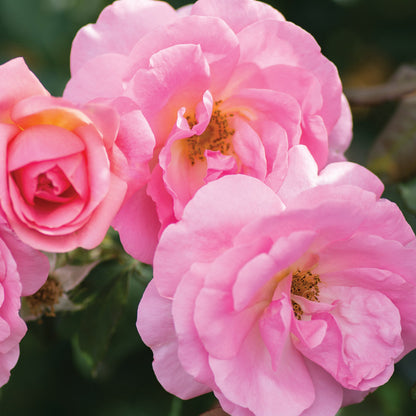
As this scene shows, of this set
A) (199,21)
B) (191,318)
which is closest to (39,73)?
(199,21)

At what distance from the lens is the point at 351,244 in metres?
0.50

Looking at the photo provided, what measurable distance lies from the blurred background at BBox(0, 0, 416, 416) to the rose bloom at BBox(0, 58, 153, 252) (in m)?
0.25

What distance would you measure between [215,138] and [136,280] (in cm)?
24

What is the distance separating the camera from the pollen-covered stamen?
0.56 m

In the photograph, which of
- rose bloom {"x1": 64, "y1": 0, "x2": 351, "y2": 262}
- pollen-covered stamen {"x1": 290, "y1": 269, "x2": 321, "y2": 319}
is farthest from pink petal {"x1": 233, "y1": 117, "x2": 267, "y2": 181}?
pollen-covered stamen {"x1": 290, "y1": 269, "x2": 321, "y2": 319}

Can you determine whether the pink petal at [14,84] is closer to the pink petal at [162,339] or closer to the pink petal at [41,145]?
the pink petal at [41,145]

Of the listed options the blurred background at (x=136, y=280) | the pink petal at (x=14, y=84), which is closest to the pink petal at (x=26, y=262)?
the pink petal at (x=14, y=84)

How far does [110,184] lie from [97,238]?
47mm

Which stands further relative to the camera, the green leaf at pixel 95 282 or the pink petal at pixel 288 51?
the green leaf at pixel 95 282

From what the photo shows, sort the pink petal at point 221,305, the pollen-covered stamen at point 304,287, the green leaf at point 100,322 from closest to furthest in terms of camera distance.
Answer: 1. the pink petal at point 221,305
2. the pollen-covered stamen at point 304,287
3. the green leaf at point 100,322

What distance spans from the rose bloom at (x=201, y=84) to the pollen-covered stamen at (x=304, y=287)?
11cm

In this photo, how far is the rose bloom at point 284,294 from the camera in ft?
1.50

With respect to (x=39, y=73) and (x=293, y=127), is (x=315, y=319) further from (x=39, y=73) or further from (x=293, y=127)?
(x=39, y=73)

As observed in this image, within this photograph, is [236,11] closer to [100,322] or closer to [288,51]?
[288,51]
